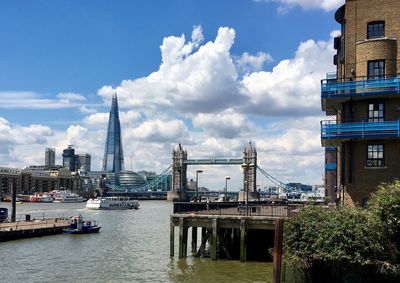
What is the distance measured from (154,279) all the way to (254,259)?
330 inches

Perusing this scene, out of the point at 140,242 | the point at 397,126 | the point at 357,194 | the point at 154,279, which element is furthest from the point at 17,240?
the point at 397,126

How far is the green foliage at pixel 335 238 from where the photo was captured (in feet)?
93.3

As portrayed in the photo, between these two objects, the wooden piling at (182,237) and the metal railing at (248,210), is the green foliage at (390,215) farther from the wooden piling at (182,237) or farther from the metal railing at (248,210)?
the wooden piling at (182,237)

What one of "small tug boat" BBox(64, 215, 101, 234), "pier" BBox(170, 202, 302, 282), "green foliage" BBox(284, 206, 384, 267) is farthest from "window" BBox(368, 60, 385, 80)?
"small tug boat" BBox(64, 215, 101, 234)

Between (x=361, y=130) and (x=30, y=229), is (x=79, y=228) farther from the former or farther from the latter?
(x=361, y=130)

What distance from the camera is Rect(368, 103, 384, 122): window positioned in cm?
3872

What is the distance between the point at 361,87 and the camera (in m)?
38.2

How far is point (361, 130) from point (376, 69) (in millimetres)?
4770

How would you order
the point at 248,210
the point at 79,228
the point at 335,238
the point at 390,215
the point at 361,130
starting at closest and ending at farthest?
the point at 390,215 → the point at 335,238 → the point at 361,130 → the point at 248,210 → the point at 79,228

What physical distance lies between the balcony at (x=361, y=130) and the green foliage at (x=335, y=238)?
801 cm

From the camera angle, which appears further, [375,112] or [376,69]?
[376,69]

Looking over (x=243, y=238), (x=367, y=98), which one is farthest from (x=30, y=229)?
(x=367, y=98)

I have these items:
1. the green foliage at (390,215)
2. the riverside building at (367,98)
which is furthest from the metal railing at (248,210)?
the green foliage at (390,215)

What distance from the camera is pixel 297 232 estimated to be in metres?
30.5
